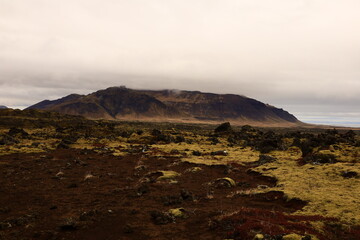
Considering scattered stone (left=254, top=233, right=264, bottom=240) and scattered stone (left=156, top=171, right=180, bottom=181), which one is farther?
scattered stone (left=156, top=171, right=180, bottom=181)

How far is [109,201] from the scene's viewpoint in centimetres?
2147

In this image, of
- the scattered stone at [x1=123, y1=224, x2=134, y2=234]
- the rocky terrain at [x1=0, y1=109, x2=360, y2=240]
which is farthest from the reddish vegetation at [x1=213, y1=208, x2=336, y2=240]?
the scattered stone at [x1=123, y1=224, x2=134, y2=234]

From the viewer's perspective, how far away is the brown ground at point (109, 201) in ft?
48.9

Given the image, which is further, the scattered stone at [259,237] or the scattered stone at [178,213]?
the scattered stone at [178,213]

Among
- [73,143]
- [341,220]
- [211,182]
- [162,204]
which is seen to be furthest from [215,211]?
[73,143]

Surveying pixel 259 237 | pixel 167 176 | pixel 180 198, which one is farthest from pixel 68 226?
pixel 167 176

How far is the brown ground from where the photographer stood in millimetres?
14891

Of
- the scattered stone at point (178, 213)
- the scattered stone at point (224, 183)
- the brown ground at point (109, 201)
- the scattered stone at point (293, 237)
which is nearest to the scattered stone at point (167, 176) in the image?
the brown ground at point (109, 201)

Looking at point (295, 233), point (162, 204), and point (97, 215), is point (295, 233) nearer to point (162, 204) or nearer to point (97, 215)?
point (162, 204)

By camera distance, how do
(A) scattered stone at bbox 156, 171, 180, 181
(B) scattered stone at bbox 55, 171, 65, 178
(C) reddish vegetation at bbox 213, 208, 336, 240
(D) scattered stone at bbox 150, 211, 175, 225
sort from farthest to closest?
1. (B) scattered stone at bbox 55, 171, 65, 178
2. (A) scattered stone at bbox 156, 171, 180, 181
3. (D) scattered stone at bbox 150, 211, 175, 225
4. (C) reddish vegetation at bbox 213, 208, 336, 240

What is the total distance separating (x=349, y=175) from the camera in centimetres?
2712

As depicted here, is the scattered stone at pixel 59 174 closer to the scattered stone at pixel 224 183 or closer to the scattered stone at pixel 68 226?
the scattered stone at pixel 68 226

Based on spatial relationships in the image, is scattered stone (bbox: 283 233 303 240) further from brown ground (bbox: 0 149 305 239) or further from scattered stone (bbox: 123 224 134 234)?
scattered stone (bbox: 123 224 134 234)

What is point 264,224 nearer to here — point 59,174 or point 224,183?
point 224,183
